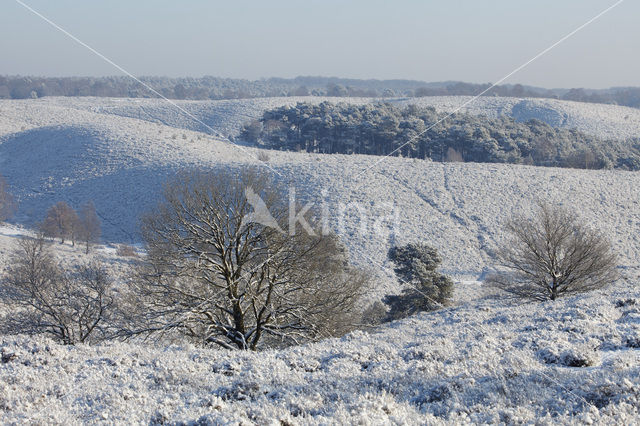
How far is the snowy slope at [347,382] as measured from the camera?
622cm

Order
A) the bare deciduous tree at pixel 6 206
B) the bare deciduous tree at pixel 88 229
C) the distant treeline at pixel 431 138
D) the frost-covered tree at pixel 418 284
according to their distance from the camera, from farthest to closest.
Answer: the distant treeline at pixel 431 138
the bare deciduous tree at pixel 6 206
the bare deciduous tree at pixel 88 229
the frost-covered tree at pixel 418 284

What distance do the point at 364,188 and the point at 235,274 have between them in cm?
3402

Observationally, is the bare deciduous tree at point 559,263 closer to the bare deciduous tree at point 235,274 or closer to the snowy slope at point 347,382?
the bare deciduous tree at point 235,274

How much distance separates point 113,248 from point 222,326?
29812mm

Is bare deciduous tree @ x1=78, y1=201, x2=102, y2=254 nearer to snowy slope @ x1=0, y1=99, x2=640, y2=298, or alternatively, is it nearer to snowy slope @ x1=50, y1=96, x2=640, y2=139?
snowy slope @ x1=0, y1=99, x2=640, y2=298

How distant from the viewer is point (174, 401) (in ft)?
23.1

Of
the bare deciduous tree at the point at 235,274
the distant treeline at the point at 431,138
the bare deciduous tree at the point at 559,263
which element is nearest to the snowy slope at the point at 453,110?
the distant treeline at the point at 431,138

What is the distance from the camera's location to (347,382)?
776 centimetres

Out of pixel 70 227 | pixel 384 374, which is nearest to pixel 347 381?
pixel 384 374

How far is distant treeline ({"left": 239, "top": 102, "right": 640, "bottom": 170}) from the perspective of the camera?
64750 millimetres

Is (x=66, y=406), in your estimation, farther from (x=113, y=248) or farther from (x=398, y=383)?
(x=113, y=248)

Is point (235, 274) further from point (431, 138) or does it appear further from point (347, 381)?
point (431, 138)

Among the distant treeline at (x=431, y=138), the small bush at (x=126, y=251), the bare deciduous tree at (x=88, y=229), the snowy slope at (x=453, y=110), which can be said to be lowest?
the small bush at (x=126, y=251)

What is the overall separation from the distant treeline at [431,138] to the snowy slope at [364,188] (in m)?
10.2
